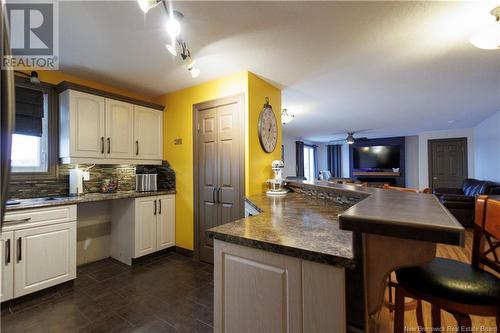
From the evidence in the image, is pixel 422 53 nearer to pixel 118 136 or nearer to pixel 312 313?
pixel 312 313

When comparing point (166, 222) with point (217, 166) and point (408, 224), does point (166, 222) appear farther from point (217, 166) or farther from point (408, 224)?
point (408, 224)

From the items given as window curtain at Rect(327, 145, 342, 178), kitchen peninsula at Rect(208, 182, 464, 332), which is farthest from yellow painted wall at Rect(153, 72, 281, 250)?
window curtain at Rect(327, 145, 342, 178)

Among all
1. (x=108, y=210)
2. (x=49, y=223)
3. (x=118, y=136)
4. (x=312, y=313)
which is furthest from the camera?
(x=108, y=210)

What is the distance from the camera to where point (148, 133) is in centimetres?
323

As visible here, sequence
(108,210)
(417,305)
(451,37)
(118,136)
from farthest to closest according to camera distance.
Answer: (108,210)
(118,136)
(451,37)
(417,305)

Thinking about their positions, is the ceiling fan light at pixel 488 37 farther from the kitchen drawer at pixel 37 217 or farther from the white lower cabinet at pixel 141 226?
the kitchen drawer at pixel 37 217

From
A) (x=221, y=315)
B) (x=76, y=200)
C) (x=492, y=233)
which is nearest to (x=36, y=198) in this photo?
(x=76, y=200)

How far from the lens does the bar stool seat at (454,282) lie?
2.82 feet

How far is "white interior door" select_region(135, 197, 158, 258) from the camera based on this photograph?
9.15ft

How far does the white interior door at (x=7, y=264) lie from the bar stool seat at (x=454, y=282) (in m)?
2.79

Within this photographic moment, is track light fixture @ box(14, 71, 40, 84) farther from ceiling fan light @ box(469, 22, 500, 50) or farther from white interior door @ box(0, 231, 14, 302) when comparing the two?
ceiling fan light @ box(469, 22, 500, 50)

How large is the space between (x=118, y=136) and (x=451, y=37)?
3.58 metres

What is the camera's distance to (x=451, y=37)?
1911 millimetres

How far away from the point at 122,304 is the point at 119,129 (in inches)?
78.4
